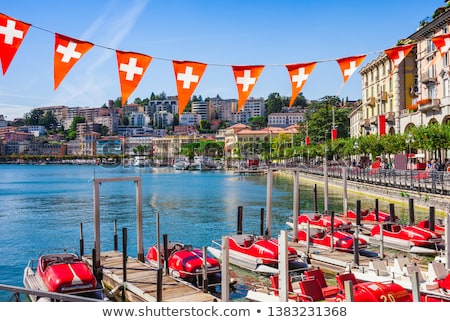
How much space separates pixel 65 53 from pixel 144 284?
7.75m

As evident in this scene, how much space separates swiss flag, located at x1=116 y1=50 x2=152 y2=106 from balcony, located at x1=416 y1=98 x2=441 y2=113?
134ft

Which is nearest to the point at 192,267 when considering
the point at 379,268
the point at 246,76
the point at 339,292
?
the point at 339,292

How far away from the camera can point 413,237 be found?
2208 cm

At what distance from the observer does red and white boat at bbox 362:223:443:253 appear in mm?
21703

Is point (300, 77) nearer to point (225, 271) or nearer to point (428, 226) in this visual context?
point (225, 271)

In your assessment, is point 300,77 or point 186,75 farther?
point 300,77

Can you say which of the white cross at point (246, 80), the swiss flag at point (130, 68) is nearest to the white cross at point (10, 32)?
the swiss flag at point (130, 68)

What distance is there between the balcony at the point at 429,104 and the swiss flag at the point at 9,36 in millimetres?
44020

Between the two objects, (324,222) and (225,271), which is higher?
(225,271)

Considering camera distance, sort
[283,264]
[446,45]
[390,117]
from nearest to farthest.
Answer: [283,264]
[446,45]
[390,117]

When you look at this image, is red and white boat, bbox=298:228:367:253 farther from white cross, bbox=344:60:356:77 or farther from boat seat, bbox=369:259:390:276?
white cross, bbox=344:60:356:77

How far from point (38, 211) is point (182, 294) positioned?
3686 centimetres

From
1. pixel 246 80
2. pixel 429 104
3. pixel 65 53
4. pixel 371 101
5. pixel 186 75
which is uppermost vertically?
pixel 371 101
